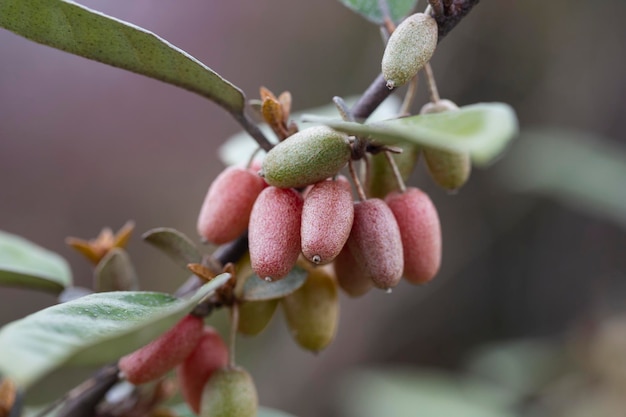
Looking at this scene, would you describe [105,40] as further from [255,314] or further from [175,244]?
[255,314]

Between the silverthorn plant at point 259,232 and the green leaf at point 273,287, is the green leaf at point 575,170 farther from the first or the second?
the green leaf at point 273,287

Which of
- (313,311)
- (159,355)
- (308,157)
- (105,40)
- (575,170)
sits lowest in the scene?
(575,170)

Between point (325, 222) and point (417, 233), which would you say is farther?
point (417, 233)

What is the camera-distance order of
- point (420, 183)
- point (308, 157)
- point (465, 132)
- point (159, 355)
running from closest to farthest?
point (465, 132), point (308, 157), point (159, 355), point (420, 183)

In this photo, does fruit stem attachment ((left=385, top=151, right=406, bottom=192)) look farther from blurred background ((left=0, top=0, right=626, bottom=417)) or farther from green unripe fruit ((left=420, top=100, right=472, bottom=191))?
blurred background ((left=0, top=0, right=626, bottom=417))

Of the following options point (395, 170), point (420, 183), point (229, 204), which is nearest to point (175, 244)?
point (229, 204)
